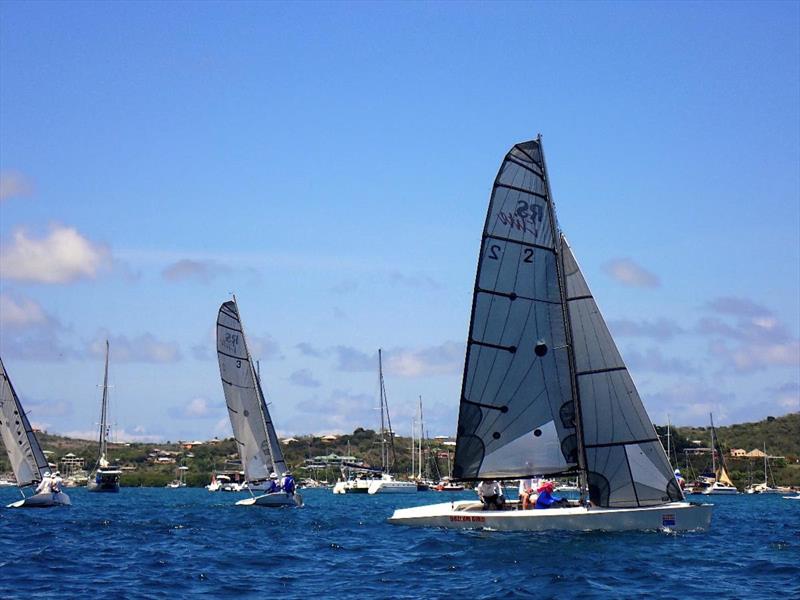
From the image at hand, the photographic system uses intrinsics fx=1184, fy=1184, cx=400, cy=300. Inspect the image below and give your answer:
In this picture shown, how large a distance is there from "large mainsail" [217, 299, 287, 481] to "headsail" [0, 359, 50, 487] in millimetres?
11068

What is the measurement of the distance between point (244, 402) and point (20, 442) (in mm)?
12604

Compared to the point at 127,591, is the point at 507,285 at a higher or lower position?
higher

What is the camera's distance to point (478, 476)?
39719 millimetres

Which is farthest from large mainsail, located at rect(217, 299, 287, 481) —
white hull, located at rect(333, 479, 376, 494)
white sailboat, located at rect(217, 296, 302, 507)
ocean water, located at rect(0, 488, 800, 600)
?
white hull, located at rect(333, 479, 376, 494)

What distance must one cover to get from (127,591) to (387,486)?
9846cm

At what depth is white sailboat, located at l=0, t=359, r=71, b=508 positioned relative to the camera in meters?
65.2

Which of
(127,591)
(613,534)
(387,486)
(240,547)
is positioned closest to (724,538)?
(613,534)

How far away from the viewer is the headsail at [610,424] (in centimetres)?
3766

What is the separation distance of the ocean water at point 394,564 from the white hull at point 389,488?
7874cm

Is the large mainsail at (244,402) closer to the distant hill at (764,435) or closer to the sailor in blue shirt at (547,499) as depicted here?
the sailor in blue shirt at (547,499)

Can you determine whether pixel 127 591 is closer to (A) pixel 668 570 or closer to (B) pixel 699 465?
(A) pixel 668 570

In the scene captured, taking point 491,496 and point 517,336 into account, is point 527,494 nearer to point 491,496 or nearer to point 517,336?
point 491,496

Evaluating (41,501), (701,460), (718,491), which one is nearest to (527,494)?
(41,501)

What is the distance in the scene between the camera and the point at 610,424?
125 ft
